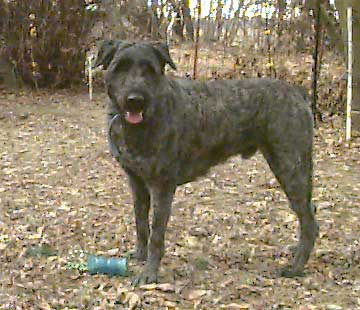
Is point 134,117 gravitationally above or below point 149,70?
below

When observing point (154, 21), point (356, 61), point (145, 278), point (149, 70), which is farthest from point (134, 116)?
point (154, 21)

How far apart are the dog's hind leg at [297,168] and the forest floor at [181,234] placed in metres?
0.20

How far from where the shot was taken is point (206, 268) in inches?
207

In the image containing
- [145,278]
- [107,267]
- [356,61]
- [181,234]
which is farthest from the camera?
[356,61]

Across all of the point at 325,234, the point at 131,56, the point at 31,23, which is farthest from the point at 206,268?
the point at 31,23

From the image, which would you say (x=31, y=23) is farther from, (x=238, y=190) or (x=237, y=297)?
(x=237, y=297)

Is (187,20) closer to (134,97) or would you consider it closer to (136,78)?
(136,78)

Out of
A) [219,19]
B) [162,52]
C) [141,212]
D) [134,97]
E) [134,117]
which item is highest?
[162,52]

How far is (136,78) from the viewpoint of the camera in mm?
4406

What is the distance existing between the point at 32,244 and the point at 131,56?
6.61 ft

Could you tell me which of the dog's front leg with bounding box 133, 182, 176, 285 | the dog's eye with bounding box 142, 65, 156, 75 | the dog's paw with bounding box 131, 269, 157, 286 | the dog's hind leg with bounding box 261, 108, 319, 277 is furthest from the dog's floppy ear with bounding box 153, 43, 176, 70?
the dog's paw with bounding box 131, 269, 157, 286

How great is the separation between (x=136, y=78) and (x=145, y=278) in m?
1.43

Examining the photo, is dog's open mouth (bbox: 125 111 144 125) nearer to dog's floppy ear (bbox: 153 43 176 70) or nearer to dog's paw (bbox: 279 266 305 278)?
dog's floppy ear (bbox: 153 43 176 70)

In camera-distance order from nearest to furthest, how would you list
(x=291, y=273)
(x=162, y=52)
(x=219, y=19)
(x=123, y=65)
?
(x=123, y=65) < (x=162, y=52) < (x=291, y=273) < (x=219, y=19)
